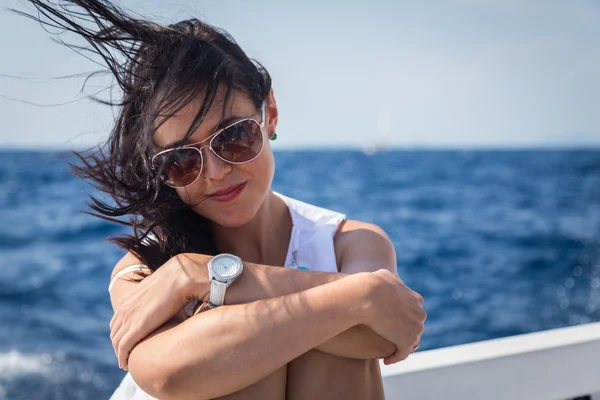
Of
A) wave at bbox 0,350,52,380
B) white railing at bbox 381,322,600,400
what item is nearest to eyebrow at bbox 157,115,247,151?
white railing at bbox 381,322,600,400

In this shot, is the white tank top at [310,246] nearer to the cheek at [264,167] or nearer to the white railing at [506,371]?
the cheek at [264,167]

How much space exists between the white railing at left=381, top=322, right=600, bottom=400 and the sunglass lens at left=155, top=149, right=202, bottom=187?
0.99m

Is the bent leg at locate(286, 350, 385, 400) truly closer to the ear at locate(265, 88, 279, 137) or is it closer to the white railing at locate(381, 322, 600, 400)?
the white railing at locate(381, 322, 600, 400)

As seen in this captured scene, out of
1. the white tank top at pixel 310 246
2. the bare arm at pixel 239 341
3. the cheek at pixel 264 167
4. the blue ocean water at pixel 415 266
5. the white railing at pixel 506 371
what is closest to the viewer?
the bare arm at pixel 239 341

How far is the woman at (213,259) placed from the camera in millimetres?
1409

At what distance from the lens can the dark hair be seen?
5.26 feet

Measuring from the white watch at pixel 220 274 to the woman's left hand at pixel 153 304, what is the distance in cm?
5

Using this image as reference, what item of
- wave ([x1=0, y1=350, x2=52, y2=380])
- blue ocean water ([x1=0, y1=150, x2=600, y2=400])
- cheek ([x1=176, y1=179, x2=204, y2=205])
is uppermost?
cheek ([x1=176, y1=179, x2=204, y2=205])

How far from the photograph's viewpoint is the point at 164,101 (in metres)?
1.59

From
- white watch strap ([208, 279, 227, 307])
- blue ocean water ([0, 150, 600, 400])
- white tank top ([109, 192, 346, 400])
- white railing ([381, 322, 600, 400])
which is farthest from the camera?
blue ocean water ([0, 150, 600, 400])

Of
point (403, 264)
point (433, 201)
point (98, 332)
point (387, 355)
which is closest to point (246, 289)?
point (387, 355)

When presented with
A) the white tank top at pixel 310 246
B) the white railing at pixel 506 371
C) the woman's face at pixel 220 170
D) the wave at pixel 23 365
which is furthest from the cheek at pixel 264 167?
the wave at pixel 23 365

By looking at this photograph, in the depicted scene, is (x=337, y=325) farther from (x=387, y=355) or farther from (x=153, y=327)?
(x=153, y=327)

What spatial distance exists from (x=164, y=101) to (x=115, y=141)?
0.97 ft
